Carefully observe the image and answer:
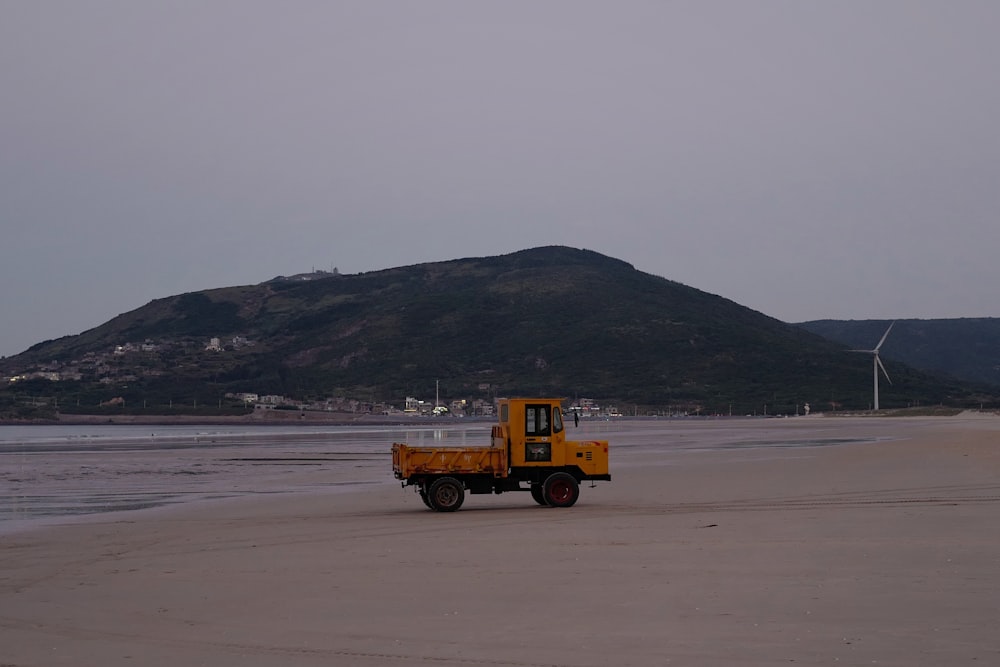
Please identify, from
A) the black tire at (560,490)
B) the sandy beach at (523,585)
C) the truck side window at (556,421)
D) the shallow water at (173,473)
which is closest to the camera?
the sandy beach at (523,585)

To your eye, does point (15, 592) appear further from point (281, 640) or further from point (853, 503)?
point (853, 503)

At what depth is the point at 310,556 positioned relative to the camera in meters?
15.3

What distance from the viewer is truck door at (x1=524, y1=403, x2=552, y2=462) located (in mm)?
23281

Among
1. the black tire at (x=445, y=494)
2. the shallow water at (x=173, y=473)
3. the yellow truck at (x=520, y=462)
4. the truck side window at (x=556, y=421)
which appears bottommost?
the shallow water at (x=173, y=473)

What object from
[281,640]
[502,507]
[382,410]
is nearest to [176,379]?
[382,410]

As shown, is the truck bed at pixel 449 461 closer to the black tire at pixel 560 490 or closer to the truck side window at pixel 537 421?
the truck side window at pixel 537 421

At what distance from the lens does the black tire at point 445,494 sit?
2245 centimetres

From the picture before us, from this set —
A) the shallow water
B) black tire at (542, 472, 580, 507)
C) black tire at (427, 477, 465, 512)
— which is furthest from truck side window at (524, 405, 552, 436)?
the shallow water

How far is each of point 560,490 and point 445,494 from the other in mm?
2468

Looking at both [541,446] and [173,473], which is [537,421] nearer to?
[541,446]

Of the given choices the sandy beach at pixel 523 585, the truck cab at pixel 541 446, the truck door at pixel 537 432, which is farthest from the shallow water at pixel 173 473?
the truck door at pixel 537 432

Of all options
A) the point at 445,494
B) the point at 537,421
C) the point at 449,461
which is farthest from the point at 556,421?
the point at 445,494

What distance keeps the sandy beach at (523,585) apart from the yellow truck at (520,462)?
645 mm

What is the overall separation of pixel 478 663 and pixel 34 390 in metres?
192
